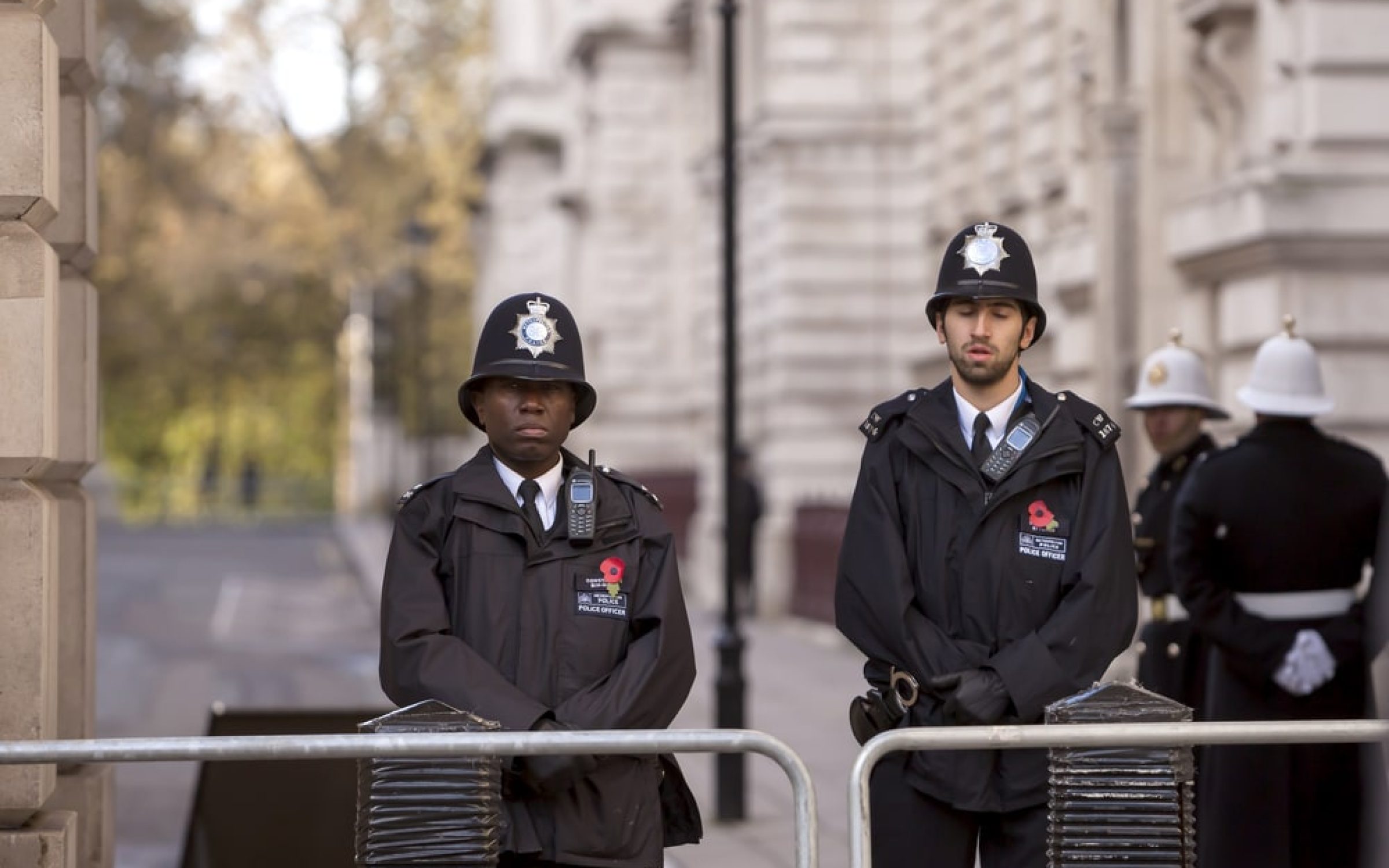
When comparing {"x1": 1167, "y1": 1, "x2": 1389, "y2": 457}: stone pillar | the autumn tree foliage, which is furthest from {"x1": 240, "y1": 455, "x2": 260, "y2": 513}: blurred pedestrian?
{"x1": 1167, "y1": 1, "x2": 1389, "y2": 457}: stone pillar

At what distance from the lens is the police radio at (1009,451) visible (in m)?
5.97

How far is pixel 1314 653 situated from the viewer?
8.18 metres

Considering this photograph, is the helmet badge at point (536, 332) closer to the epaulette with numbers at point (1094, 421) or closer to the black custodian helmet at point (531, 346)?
the black custodian helmet at point (531, 346)

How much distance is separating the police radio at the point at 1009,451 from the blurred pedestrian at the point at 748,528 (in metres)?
18.9

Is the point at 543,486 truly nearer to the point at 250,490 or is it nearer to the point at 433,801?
the point at 433,801

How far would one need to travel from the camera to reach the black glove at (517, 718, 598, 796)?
18.3 feet

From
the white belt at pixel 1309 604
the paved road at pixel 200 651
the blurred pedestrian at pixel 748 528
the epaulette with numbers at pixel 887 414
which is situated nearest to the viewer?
the epaulette with numbers at pixel 887 414

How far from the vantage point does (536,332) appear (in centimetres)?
594

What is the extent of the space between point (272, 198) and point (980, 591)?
6616 centimetres

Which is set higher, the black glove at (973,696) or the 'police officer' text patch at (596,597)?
the 'police officer' text patch at (596,597)

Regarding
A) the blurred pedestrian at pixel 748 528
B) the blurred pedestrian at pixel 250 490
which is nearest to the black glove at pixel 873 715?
the blurred pedestrian at pixel 748 528

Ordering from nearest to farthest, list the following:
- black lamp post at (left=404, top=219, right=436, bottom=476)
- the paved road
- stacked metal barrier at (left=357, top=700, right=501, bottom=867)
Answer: stacked metal barrier at (left=357, top=700, right=501, bottom=867), the paved road, black lamp post at (left=404, top=219, right=436, bottom=476)

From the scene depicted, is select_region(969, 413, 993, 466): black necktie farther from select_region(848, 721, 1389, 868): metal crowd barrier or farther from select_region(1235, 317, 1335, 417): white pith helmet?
select_region(1235, 317, 1335, 417): white pith helmet

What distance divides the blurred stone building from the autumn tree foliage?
18.8ft
